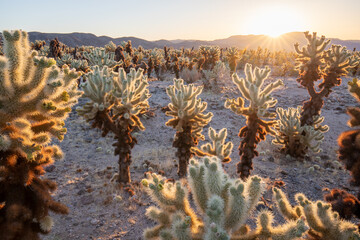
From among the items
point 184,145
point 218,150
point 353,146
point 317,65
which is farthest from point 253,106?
point 317,65

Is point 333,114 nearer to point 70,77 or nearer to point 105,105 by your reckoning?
point 105,105

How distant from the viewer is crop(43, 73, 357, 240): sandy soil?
14.6ft

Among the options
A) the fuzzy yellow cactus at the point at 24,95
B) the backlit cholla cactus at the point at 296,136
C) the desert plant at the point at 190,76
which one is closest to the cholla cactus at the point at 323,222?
the fuzzy yellow cactus at the point at 24,95

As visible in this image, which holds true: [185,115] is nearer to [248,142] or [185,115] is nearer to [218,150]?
[218,150]

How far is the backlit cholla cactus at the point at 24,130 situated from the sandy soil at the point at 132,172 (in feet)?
6.89

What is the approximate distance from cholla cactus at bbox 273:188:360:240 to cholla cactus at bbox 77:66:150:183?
367cm

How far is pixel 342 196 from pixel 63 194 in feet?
17.8

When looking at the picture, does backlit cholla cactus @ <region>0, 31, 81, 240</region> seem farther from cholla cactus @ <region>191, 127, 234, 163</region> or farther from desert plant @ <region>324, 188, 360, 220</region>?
cholla cactus @ <region>191, 127, 234, 163</region>

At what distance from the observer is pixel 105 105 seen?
4.92 meters

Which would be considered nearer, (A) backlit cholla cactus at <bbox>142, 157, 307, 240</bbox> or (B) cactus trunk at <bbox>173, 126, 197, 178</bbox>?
(A) backlit cholla cactus at <bbox>142, 157, 307, 240</bbox>

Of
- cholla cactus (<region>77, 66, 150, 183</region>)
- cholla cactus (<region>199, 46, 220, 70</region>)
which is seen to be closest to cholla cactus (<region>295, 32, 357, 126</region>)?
cholla cactus (<region>77, 66, 150, 183</region>)

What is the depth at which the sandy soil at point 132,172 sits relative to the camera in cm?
446

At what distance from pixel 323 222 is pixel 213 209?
1.28 metres

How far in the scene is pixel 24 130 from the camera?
2.26m
